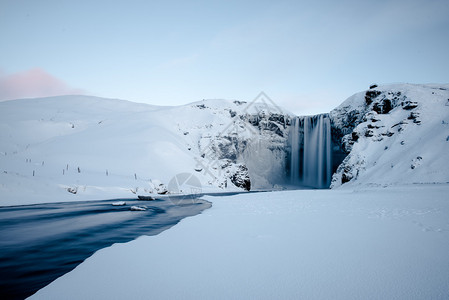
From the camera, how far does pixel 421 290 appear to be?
2.61 meters

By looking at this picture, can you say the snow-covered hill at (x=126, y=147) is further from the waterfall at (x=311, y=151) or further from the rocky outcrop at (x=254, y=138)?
the waterfall at (x=311, y=151)

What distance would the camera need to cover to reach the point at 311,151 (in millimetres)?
65688

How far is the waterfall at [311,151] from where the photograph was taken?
6234 centimetres

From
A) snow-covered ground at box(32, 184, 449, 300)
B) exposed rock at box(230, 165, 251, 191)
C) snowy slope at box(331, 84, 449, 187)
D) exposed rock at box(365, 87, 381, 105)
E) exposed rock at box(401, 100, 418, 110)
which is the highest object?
exposed rock at box(365, 87, 381, 105)

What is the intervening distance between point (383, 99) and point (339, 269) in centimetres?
5782

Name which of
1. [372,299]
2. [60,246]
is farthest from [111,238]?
[372,299]

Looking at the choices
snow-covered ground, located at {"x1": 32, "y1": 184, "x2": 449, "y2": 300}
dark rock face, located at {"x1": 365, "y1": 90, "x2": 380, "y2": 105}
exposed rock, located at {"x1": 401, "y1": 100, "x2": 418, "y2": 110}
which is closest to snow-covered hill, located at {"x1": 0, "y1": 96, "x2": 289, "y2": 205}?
snow-covered ground, located at {"x1": 32, "y1": 184, "x2": 449, "y2": 300}

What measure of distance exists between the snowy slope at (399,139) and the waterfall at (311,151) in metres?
7.50

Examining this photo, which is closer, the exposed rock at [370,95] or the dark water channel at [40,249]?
the dark water channel at [40,249]

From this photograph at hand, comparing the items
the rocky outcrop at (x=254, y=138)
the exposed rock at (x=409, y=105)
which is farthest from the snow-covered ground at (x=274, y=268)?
the rocky outcrop at (x=254, y=138)

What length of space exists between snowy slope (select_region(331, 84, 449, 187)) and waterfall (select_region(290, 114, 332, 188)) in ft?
24.6

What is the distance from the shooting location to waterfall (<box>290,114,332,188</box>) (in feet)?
205

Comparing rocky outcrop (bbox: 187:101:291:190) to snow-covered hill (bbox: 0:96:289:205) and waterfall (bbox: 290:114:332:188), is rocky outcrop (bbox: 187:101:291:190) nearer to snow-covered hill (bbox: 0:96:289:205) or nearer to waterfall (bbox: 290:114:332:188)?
snow-covered hill (bbox: 0:96:289:205)

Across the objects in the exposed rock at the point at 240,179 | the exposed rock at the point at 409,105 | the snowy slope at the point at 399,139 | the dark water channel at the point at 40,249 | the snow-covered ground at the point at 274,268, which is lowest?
the exposed rock at the point at 240,179
